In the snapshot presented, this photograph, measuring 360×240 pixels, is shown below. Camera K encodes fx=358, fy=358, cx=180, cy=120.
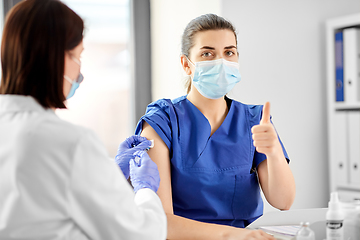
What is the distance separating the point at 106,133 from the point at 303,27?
56.9 inches

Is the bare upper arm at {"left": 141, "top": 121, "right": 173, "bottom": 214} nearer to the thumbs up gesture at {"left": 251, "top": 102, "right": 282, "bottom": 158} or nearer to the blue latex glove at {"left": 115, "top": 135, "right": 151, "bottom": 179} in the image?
the blue latex glove at {"left": 115, "top": 135, "right": 151, "bottom": 179}

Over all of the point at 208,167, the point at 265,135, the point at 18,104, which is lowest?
the point at 208,167

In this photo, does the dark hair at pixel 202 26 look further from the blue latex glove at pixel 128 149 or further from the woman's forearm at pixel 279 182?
the woman's forearm at pixel 279 182

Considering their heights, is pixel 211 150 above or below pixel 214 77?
below

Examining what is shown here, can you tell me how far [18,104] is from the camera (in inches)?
27.9

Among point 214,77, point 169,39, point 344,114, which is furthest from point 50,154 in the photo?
point 344,114

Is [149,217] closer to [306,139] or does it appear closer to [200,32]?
[200,32]

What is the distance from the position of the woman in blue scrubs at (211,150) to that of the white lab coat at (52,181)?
0.53 metres

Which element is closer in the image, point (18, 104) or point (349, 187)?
point (18, 104)

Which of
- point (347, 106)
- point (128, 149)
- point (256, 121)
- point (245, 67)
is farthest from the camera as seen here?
point (347, 106)

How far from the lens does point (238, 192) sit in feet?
4.31

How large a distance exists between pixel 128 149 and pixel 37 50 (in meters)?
0.56

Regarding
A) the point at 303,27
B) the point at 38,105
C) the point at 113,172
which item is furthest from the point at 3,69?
the point at 303,27

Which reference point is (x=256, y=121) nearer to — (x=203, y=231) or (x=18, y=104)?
(x=203, y=231)
